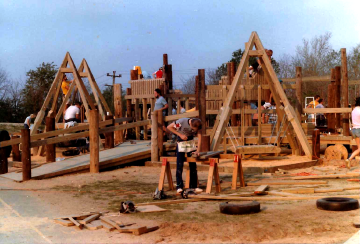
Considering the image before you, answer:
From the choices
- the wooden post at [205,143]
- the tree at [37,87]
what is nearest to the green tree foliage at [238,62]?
the tree at [37,87]

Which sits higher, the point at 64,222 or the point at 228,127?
the point at 228,127

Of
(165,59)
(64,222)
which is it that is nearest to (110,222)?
(64,222)

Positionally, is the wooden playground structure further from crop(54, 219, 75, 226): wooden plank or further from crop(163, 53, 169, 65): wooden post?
crop(54, 219, 75, 226): wooden plank

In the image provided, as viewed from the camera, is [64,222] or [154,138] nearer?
[64,222]

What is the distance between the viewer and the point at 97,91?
19.1 meters

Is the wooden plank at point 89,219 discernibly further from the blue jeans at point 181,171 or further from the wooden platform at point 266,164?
the wooden platform at point 266,164

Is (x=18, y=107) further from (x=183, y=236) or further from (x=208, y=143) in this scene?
(x=183, y=236)

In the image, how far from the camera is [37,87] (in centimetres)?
3912

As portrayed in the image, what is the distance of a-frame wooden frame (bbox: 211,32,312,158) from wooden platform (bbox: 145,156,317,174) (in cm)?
50

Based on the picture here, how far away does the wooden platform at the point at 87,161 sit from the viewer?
510 inches

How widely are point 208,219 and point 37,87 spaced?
3441cm

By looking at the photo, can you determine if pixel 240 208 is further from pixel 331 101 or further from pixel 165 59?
pixel 165 59

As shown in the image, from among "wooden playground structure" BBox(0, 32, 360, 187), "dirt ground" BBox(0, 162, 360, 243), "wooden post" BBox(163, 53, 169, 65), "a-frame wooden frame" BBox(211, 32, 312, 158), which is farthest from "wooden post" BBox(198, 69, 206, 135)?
"dirt ground" BBox(0, 162, 360, 243)

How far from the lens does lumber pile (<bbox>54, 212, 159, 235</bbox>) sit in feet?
21.4
